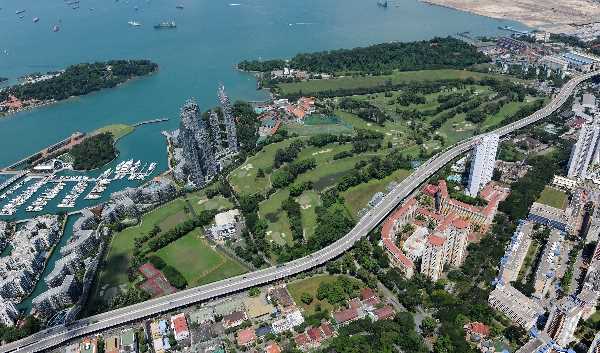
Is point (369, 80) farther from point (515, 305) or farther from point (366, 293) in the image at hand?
point (515, 305)

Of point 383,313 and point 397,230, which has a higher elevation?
point 397,230

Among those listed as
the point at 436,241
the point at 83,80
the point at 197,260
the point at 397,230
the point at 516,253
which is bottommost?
the point at 197,260

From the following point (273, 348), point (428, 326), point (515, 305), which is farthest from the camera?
point (515, 305)

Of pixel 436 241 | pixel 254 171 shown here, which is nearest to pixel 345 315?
pixel 436 241

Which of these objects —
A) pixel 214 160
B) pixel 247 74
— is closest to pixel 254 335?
pixel 214 160

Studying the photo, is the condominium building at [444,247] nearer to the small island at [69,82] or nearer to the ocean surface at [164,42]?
the ocean surface at [164,42]
